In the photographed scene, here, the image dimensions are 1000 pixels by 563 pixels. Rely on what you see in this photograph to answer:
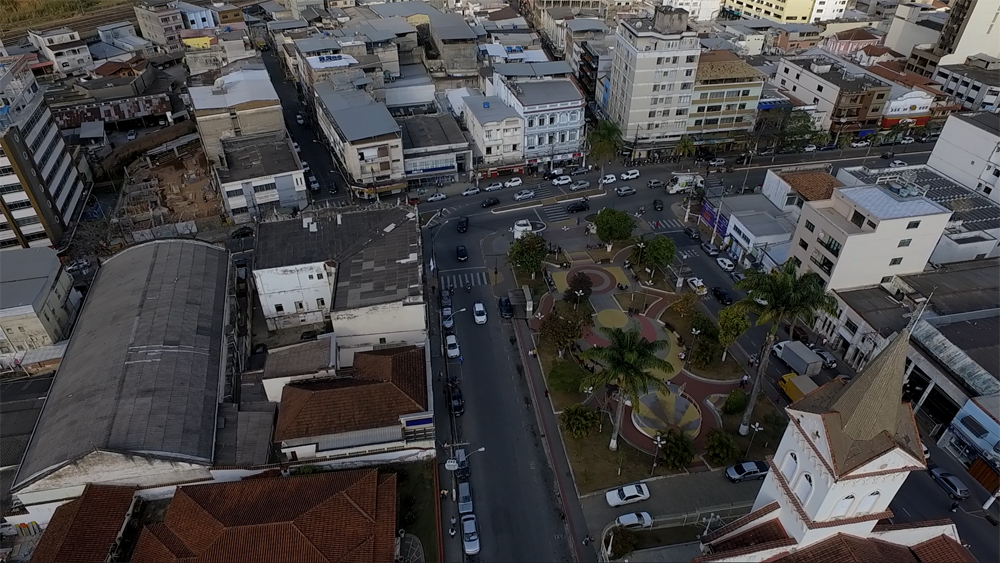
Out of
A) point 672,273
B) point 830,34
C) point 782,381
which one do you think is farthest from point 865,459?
point 830,34

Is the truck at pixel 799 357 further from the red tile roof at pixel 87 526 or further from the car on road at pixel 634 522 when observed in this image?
the red tile roof at pixel 87 526

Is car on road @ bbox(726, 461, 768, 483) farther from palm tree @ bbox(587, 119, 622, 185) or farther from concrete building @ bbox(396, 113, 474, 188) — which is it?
concrete building @ bbox(396, 113, 474, 188)

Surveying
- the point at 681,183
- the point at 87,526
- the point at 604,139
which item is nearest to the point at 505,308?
the point at 604,139

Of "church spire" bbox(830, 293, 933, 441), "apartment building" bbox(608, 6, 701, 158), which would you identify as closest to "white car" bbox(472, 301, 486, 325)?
"church spire" bbox(830, 293, 933, 441)

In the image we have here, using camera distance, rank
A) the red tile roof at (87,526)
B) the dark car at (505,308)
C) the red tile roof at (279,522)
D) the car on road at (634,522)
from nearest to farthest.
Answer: the red tile roof at (279,522) → the red tile roof at (87,526) → the car on road at (634,522) → the dark car at (505,308)

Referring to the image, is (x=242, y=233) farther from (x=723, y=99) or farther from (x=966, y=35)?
(x=966, y=35)

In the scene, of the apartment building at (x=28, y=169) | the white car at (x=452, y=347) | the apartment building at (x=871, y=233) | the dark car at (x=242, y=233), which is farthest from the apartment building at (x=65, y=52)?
the apartment building at (x=871, y=233)
